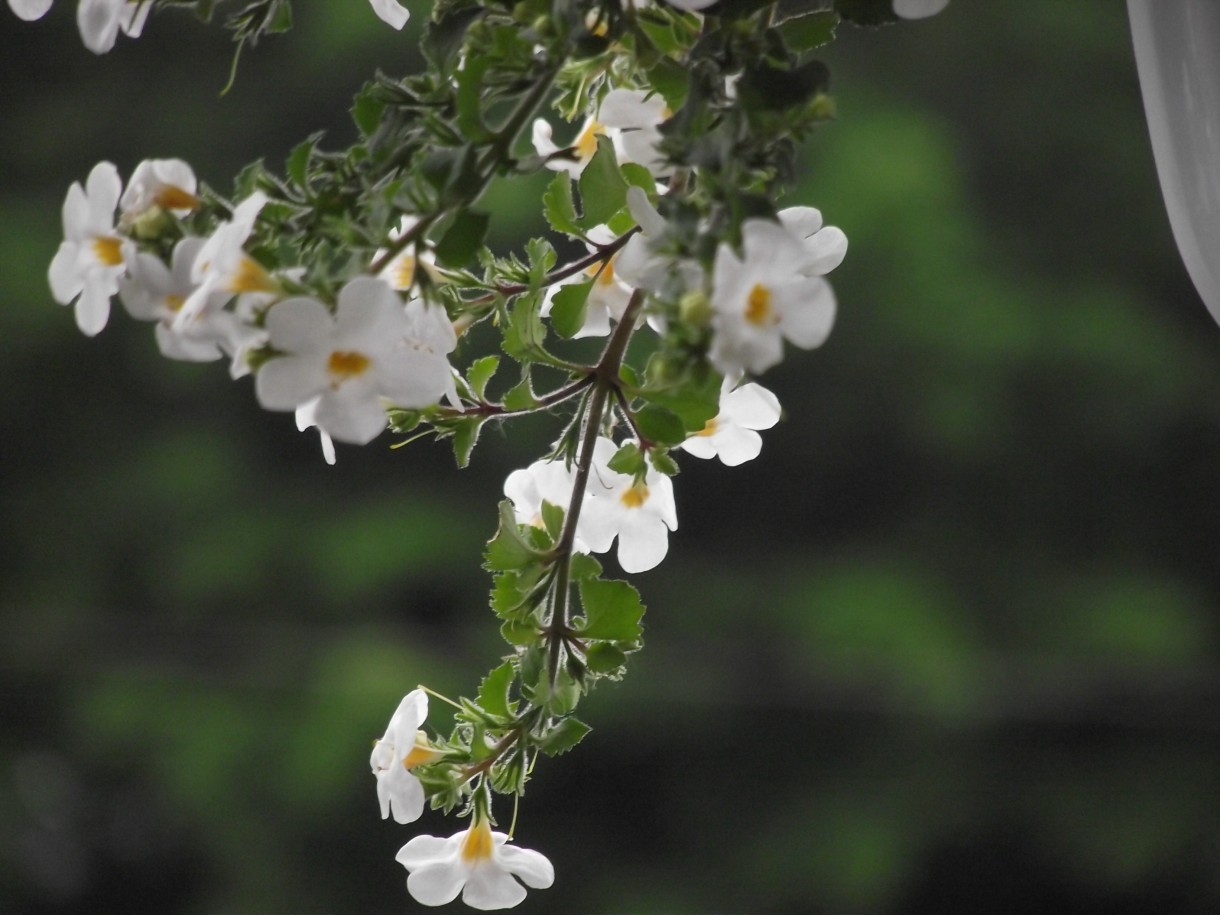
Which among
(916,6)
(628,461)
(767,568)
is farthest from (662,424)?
(767,568)

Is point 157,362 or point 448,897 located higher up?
point 157,362

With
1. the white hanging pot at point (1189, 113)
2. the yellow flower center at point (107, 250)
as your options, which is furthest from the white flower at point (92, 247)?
the white hanging pot at point (1189, 113)

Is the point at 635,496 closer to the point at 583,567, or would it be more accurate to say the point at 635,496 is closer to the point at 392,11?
the point at 583,567

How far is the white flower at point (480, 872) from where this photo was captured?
14.8 inches

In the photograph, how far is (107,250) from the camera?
0.94ft

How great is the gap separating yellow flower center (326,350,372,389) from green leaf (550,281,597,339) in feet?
0.40

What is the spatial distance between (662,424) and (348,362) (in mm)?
119

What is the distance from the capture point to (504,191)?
2.22 meters

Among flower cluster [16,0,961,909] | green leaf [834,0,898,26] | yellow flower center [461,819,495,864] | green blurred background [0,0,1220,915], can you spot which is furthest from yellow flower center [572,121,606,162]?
green blurred background [0,0,1220,915]

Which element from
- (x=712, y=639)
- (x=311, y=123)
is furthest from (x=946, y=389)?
(x=311, y=123)

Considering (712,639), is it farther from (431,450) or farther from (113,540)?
(113,540)

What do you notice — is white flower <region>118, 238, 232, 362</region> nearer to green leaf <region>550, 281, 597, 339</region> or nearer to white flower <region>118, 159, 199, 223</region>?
white flower <region>118, 159, 199, 223</region>

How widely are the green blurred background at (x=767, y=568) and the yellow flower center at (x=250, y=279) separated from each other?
1927 millimetres

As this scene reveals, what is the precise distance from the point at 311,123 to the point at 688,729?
4.34ft
